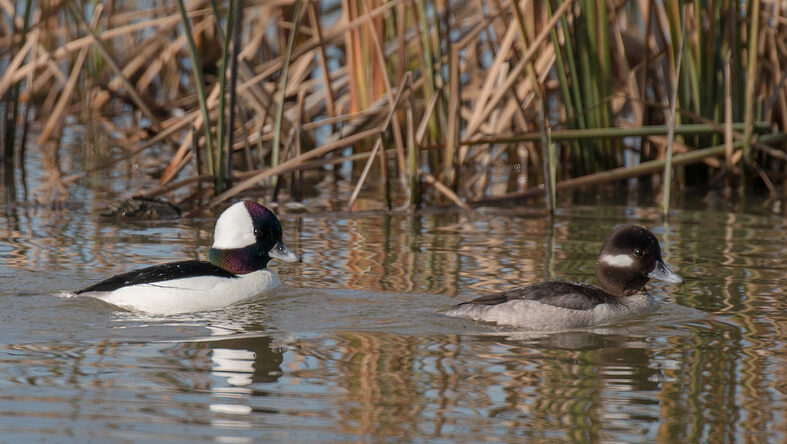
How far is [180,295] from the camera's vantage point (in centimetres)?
601

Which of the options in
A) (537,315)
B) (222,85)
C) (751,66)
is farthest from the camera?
(751,66)

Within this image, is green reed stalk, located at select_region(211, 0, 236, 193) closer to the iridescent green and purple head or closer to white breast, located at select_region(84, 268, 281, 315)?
the iridescent green and purple head

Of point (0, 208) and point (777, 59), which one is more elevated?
point (777, 59)

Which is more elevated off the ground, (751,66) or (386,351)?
(751,66)

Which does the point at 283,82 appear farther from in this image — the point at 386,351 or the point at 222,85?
the point at 386,351

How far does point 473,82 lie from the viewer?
10.7m

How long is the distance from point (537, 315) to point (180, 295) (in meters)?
1.76

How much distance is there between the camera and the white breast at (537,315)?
18.8ft

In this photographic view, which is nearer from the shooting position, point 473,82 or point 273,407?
point 273,407

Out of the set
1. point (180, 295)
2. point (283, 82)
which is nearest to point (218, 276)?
point (180, 295)

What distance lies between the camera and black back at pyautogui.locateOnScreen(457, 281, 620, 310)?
5.80 meters

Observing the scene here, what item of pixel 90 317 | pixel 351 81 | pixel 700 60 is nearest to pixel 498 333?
pixel 90 317

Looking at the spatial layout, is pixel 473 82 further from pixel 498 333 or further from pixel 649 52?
pixel 498 333

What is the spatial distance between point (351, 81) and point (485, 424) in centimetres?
657
